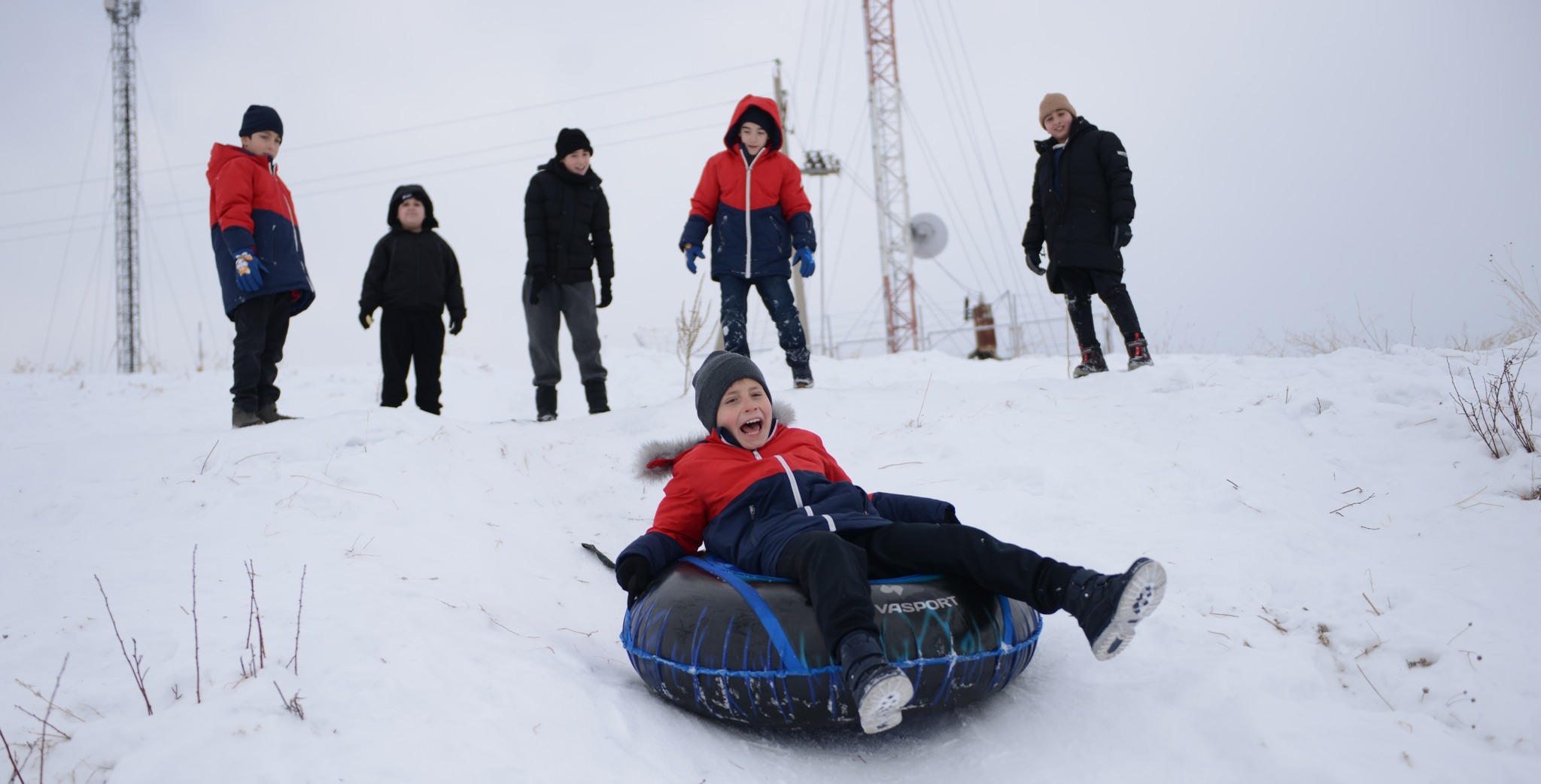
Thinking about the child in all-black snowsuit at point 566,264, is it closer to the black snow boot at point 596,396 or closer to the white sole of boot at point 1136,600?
the black snow boot at point 596,396

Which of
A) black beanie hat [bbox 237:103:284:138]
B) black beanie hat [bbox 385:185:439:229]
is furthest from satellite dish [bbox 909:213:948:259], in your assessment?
black beanie hat [bbox 237:103:284:138]

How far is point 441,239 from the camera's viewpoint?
6020mm

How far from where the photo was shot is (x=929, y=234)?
18.2m

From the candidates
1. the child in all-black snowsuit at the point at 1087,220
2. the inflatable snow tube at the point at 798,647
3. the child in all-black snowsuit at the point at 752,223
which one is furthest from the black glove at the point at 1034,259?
the inflatable snow tube at the point at 798,647

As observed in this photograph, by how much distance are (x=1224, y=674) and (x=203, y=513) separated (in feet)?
11.6

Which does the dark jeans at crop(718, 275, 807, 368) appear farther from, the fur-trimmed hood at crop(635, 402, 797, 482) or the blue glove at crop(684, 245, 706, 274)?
the fur-trimmed hood at crop(635, 402, 797, 482)

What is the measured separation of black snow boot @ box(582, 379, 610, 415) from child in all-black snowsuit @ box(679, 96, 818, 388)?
1117mm

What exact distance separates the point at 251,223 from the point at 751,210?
295cm

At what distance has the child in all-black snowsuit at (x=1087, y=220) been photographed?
5277 mm

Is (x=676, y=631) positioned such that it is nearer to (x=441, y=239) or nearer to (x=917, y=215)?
(x=441, y=239)

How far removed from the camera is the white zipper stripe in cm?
271

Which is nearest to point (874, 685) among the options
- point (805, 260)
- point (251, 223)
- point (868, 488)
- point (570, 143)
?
point (868, 488)

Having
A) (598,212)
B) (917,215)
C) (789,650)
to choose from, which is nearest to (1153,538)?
(789,650)

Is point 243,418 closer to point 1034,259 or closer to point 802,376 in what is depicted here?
point 802,376
